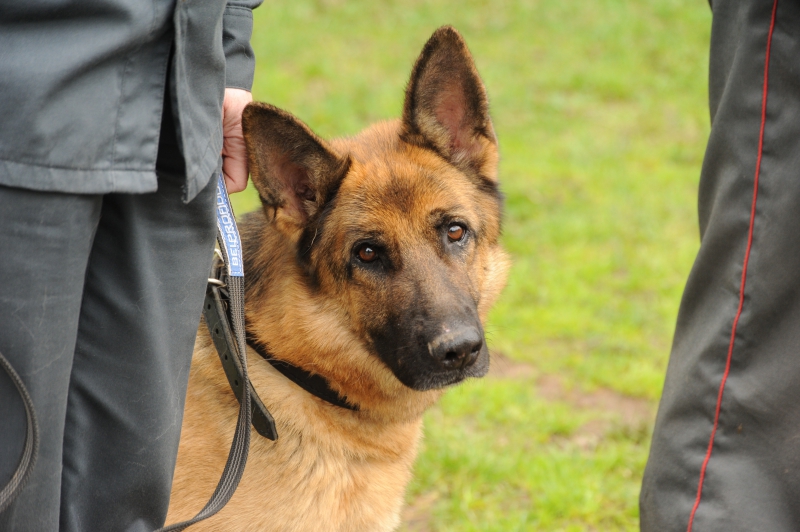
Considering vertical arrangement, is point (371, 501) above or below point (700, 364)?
below

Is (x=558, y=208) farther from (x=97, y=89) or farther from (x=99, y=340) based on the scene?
(x=97, y=89)

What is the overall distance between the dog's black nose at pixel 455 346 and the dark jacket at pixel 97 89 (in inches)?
39.9

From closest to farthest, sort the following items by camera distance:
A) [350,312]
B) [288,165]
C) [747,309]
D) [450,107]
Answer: [747,309] < [288,165] < [350,312] < [450,107]

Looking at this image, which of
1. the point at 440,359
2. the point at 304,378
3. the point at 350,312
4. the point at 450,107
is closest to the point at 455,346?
the point at 440,359

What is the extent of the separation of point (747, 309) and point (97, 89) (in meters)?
1.90

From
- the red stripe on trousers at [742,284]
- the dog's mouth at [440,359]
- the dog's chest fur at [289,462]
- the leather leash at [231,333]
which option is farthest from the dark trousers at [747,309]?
the leather leash at [231,333]

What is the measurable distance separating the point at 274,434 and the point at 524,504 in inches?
65.0

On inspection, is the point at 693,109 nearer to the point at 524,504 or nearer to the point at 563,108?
the point at 563,108

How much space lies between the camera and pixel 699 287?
263 centimetres

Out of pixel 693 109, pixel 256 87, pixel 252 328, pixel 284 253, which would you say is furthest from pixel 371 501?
pixel 693 109

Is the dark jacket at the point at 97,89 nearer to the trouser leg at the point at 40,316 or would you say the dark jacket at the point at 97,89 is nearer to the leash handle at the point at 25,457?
the trouser leg at the point at 40,316

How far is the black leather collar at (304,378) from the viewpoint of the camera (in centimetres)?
274

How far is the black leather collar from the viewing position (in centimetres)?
274

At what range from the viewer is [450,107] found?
2961 mm
